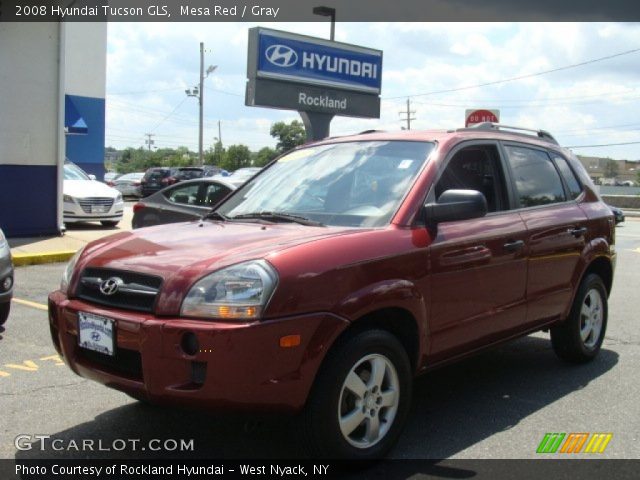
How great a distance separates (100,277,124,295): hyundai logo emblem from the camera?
3307 mm

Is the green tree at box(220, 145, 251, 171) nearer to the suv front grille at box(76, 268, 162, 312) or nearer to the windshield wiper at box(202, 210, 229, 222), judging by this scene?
the windshield wiper at box(202, 210, 229, 222)

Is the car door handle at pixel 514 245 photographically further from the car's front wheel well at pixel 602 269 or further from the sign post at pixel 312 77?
the sign post at pixel 312 77

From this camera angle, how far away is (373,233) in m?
3.63

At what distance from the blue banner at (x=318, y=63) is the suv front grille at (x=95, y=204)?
455 centimetres

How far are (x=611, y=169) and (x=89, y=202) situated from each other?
13495 cm

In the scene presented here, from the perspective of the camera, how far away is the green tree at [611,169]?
433 ft

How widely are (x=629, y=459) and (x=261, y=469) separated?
197 centimetres

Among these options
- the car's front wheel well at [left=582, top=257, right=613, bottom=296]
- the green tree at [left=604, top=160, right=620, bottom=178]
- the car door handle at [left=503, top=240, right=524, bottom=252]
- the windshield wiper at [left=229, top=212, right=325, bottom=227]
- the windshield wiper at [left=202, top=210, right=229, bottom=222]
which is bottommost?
the car's front wheel well at [left=582, top=257, right=613, bottom=296]

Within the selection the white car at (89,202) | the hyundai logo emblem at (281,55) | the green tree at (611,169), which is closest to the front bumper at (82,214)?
the white car at (89,202)

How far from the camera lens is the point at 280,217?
404 centimetres

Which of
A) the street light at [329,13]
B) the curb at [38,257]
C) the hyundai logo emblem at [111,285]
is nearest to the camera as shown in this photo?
the hyundai logo emblem at [111,285]

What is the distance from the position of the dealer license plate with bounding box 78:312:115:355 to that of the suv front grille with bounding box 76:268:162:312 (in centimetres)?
9

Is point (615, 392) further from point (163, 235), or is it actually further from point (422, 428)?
point (163, 235)

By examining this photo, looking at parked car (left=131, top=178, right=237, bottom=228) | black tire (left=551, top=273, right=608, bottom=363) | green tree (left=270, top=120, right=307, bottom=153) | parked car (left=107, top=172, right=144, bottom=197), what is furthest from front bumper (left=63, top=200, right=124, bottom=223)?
green tree (left=270, top=120, right=307, bottom=153)
